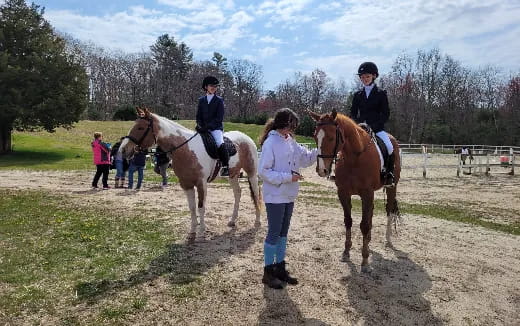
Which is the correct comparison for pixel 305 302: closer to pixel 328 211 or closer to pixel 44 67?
pixel 328 211

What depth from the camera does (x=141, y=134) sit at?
6938 mm

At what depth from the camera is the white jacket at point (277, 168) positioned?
15.7 ft

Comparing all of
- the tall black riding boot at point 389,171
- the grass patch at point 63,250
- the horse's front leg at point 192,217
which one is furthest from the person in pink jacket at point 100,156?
the tall black riding boot at point 389,171

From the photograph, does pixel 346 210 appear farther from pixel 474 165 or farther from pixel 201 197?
pixel 474 165

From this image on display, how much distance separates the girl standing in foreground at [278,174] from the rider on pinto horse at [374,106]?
2.13m

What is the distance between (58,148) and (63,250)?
25.6 metres

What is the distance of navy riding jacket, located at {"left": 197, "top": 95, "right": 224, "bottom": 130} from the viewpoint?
25.4ft

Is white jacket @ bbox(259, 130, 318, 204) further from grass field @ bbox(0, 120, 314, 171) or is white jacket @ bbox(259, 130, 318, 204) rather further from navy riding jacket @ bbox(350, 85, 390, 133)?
grass field @ bbox(0, 120, 314, 171)

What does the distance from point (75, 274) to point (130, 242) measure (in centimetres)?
159

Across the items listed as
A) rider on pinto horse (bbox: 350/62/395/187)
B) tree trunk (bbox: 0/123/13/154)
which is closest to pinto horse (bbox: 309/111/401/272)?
rider on pinto horse (bbox: 350/62/395/187)

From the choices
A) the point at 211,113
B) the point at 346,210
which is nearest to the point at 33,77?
the point at 211,113

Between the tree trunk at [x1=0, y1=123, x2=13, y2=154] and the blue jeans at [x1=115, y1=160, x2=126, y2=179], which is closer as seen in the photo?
the blue jeans at [x1=115, y1=160, x2=126, y2=179]

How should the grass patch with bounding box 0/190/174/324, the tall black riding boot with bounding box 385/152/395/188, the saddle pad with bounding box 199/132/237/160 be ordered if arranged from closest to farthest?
the grass patch with bounding box 0/190/174/324, the tall black riding boot with bounding box 385/152/395/188, the saddle pad with bounding box 199/132/237/160

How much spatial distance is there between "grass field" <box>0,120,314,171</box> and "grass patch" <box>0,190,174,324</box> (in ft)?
41.9
